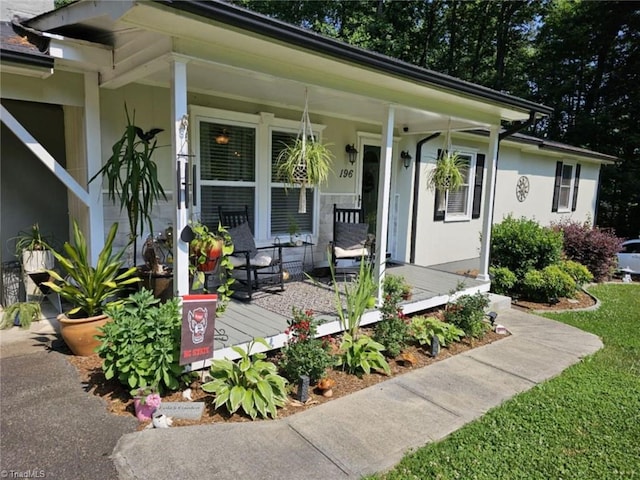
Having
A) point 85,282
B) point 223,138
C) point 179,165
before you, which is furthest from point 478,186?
point 85,282

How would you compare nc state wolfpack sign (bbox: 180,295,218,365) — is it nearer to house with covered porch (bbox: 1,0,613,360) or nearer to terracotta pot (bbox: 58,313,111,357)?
house with covered porch (bbox: 1,0,613,360)

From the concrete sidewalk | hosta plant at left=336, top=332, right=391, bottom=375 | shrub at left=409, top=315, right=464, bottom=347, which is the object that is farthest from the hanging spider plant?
hosta plant at left=336, top=332, right=391, bottom=375

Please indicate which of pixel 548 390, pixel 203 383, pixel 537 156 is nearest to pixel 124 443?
pixel 203 383

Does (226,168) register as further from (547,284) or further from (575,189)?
(575,189)

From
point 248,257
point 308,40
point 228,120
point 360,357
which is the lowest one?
point 360,357

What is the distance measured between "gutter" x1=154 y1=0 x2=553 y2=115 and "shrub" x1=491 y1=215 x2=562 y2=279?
3.08 meters

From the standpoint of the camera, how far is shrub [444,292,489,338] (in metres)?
4.54

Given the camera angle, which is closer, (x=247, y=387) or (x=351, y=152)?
(x=247, y=387)

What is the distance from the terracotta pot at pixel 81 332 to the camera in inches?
133

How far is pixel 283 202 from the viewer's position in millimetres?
5785

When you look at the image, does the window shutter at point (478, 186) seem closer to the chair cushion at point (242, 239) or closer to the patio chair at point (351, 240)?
the patio chair at point (351, 240)

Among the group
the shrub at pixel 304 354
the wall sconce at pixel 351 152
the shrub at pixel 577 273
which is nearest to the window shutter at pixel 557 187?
the shrub at pixel 577 273

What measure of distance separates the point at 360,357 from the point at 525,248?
4651 millimetres

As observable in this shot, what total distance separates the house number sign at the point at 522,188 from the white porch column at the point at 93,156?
898 cm
